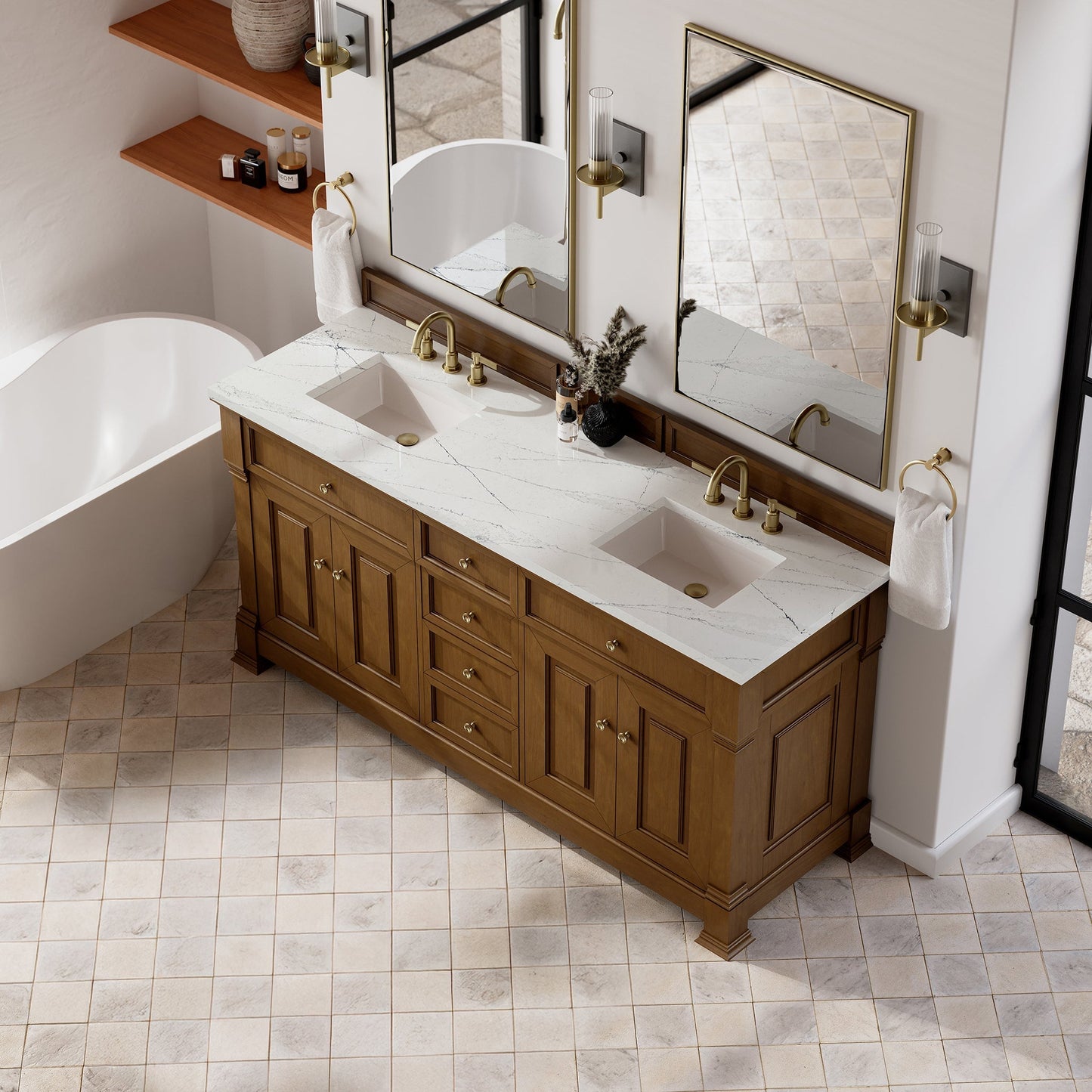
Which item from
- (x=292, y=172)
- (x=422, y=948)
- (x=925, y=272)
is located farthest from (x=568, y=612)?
(x=292, y=172)

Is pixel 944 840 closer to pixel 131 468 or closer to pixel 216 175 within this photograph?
pixel 131 468

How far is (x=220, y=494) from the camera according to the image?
5.23 meters

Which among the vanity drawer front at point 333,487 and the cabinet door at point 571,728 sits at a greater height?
the vanity drawer front at point 333,487

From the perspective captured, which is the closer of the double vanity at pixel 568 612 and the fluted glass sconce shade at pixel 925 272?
the fluted glass sconce shade at pixel 925 272

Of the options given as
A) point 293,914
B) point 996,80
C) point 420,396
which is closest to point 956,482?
point 996,80

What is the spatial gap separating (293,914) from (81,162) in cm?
271

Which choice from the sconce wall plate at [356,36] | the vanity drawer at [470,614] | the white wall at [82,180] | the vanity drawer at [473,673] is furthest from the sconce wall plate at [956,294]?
the white wall at [82,180]

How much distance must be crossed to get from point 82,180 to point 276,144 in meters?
0.73

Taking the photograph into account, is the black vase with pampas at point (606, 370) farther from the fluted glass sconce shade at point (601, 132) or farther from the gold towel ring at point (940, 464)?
the gold towel ring at point (940, 464)

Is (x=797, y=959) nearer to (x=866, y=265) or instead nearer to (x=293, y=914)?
(x=293, y=914)

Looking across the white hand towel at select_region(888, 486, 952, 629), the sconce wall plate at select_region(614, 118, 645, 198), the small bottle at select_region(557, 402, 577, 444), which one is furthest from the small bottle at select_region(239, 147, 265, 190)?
the white hand towel at select_region(888, 486, 952, 629)

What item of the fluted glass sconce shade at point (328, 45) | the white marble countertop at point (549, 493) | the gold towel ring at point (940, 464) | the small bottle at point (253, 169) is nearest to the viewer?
the gold towel ring at point (940, 464)

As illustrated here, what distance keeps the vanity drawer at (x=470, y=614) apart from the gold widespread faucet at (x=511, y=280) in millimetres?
766

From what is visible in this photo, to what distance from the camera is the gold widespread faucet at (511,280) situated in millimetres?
4434
